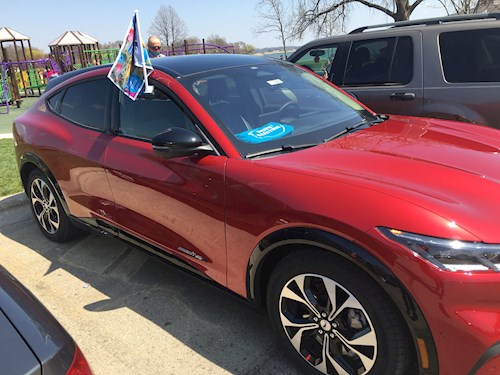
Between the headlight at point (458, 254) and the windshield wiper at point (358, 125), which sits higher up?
the windshield wiper at point (358, 125)

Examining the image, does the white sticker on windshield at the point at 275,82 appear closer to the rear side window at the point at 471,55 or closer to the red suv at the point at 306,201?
the red suv at the point at 306,201

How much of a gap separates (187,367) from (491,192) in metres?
Answer: 1.79

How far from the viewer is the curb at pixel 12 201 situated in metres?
5.13

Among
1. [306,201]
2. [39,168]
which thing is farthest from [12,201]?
Answer: [306,201]

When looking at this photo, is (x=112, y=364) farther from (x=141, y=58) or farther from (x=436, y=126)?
(x=436, y=126)

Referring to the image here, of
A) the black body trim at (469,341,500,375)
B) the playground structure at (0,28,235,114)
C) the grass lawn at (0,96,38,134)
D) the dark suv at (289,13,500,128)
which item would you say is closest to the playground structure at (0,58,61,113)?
the playground structure at (0,28,235,114)

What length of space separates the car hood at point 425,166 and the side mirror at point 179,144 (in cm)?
40

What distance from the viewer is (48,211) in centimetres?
413

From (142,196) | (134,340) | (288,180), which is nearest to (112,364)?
(134,340)

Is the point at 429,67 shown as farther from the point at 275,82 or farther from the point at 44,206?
the point at 44,206

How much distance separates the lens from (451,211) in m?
1.78

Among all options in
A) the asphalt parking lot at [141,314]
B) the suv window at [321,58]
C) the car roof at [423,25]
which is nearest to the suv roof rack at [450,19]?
the car roof at [423,25]

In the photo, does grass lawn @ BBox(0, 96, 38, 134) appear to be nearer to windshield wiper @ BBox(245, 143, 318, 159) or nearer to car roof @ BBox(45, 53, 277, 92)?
car roof @ BBox(45, 53, 277, 92)

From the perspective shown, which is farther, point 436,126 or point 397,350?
point 436,126
